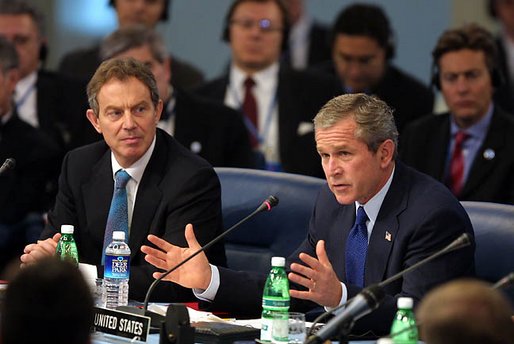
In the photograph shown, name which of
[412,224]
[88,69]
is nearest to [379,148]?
[412,224]

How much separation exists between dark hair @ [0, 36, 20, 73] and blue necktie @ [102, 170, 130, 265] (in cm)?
220

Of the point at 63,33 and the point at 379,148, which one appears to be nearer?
the point at 379,148

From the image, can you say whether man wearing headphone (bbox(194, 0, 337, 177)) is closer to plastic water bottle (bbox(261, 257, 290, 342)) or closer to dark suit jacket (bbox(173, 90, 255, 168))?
dark suit jacket (bbox(173, 90, 255, 168))

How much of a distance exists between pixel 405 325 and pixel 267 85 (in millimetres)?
4244

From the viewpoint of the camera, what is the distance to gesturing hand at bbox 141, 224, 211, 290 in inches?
160

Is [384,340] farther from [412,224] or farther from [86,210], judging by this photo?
[86,210]

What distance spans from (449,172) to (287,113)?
1274mm

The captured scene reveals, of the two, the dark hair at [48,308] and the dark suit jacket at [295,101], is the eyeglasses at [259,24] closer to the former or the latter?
the dark suit jacket at [295,101]

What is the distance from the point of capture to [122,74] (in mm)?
4863

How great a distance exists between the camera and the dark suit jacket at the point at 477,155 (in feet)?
20.1

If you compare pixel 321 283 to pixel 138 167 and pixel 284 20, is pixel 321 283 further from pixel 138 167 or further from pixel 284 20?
pixel 284 20

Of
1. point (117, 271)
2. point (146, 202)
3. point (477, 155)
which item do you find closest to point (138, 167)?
point (146, 202)

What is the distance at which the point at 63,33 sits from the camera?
10055mm

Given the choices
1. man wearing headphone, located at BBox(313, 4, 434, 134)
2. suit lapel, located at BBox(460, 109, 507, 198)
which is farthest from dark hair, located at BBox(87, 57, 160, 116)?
man wearing headphone, located at BBox(313, 4, 434, 134)
